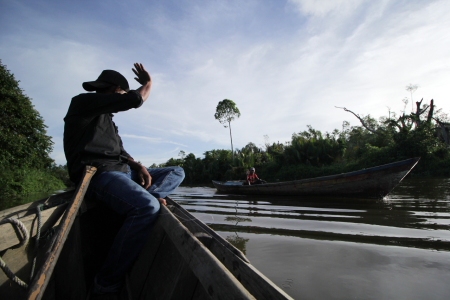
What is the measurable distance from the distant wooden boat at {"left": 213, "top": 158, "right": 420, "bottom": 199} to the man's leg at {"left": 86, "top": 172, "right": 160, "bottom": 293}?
5.44m

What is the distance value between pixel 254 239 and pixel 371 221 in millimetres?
1790

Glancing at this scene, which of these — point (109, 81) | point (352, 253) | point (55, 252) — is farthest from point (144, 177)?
point (352, 253)

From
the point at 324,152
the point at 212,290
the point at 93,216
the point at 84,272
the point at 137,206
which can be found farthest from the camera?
the point at 324,152

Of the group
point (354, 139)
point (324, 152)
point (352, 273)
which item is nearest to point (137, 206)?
point (352, 273)

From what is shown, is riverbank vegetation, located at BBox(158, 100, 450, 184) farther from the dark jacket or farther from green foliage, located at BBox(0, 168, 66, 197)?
the dark jacket

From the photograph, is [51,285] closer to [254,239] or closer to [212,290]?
[212,290]

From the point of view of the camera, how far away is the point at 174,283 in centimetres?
102

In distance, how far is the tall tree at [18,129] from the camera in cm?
1220

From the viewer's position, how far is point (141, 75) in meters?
1.86

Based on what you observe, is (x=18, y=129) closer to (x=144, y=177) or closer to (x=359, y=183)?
(x=144, y=177)

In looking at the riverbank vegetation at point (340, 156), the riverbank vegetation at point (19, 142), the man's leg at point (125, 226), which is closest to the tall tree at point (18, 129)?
the riverbank vegetation at point (19, 142)

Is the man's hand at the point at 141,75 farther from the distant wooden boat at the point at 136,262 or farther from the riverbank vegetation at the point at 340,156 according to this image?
the riverbank vegetation at the point at 340,156

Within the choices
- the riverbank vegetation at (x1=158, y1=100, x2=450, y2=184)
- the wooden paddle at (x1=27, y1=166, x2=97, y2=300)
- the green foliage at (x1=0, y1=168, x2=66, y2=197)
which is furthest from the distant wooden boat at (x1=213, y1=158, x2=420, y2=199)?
the green foliage at (x1=0, y1=168, x2=66, y2=197)

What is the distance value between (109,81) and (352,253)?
249cm
